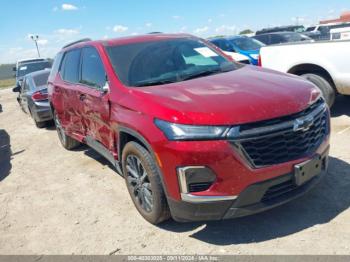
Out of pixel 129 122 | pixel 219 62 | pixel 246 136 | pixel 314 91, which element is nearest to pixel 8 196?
pixel 129 122

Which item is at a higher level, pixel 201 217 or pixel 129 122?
pixel 129 122

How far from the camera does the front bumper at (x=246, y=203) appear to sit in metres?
2.93

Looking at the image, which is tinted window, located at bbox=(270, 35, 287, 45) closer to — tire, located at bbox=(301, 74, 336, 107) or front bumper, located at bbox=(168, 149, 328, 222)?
tire, located at bbox=(301, 74, 336, 107)

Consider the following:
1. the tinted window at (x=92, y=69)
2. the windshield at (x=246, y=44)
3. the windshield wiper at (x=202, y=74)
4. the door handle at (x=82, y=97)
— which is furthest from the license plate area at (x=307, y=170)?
the windshield at (x=246, y=44)

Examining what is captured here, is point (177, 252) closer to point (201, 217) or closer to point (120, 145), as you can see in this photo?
point (201, 217)

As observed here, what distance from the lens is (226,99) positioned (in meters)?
3.08

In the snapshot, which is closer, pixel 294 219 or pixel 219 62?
pixel 294 219

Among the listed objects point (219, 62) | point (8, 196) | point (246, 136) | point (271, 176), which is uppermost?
point (219, 62)

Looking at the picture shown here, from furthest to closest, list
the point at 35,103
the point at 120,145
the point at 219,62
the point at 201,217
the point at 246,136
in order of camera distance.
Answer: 1. the point at 35,103
2. the point at 219,62
3. the point at 120,145
4. the point at 201,217
5. the point at 246,136

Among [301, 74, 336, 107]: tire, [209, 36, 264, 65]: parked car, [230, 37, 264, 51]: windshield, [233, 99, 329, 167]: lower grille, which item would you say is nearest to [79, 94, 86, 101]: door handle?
[233, 99, 329, 167]: lower grille

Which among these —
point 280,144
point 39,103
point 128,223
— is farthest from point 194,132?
point 39,103

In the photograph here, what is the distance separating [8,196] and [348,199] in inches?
170

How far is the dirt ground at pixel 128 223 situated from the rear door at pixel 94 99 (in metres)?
0.75

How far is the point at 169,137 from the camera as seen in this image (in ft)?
9.70
